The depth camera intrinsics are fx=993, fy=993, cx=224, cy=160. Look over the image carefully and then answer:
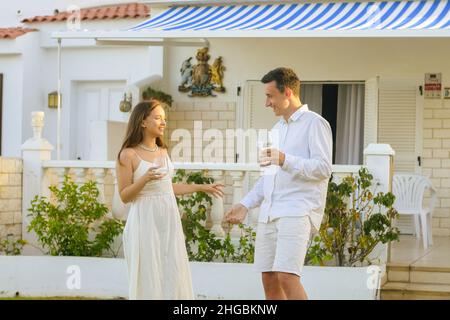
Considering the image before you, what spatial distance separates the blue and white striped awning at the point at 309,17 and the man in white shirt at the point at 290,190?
5229 mm

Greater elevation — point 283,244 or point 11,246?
point 283,244

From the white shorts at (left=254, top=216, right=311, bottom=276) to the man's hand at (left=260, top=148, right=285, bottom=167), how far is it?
485 millimetres

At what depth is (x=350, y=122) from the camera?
16234mm

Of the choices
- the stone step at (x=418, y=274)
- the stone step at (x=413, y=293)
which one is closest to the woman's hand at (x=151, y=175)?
the stone step at (x=413, y=293)

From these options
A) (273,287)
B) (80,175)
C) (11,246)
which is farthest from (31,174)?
(273,287)

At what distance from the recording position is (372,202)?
10922 mm

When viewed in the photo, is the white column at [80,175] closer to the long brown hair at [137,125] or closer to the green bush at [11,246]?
the green bush at [11,246]

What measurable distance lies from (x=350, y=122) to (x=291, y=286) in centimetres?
952

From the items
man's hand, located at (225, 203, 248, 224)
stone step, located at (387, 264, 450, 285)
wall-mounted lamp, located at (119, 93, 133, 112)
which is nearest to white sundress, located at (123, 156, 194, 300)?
man's hand, located at (225, 203, 248, 224)

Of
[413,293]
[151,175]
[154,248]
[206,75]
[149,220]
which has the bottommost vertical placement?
[413,293]

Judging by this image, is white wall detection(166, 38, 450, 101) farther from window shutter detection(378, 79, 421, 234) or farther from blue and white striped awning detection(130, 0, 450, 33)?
blue and white striped awning detection(130, 0, 450, 33)

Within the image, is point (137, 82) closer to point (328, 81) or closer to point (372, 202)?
point (328, 81)

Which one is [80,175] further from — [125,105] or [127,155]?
[127,155]
